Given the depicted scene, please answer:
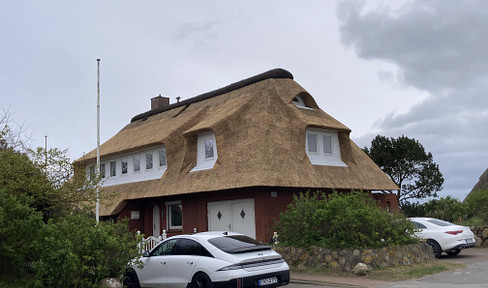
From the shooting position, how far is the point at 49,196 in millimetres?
12586

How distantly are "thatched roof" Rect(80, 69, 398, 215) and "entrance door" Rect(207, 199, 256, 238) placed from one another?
1592mm

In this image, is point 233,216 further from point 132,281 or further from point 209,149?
point 132,281

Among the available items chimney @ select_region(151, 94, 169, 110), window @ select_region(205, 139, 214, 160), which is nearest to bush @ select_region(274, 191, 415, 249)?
window @ select_region(205, 139, 214, 160)

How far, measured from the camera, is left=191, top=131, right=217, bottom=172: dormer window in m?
22.2

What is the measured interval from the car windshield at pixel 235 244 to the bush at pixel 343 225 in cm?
463

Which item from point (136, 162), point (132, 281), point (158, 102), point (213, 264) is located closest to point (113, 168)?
point (136, 162)

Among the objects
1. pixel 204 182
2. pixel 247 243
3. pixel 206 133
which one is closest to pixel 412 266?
pixel 247 243

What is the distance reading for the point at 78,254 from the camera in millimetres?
9430

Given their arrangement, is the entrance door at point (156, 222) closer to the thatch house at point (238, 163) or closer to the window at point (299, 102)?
the thatch house at point (238, 163)

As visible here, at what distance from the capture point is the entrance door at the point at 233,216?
20.7 metres

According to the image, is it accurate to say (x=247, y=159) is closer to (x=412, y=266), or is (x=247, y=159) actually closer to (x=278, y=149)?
(x=278, y=149)

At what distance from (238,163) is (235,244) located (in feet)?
32.0

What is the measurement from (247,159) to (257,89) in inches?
218

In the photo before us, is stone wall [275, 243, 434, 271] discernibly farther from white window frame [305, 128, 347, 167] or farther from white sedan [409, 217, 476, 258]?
white window frame [305, 128, 347, 167]
